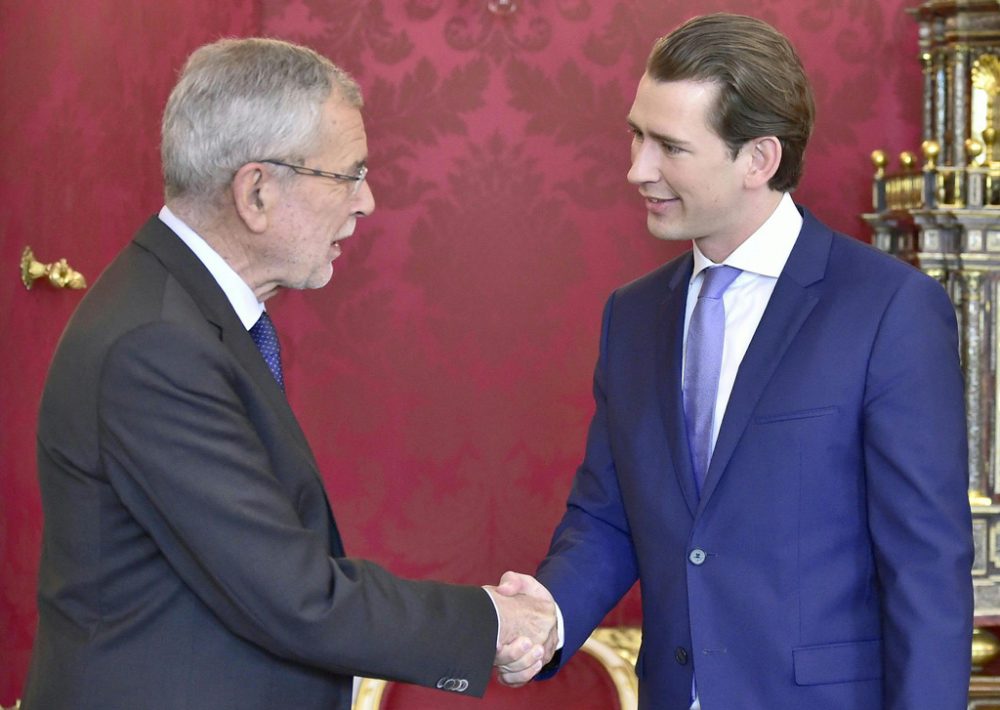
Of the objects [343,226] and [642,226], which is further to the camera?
[642,226]

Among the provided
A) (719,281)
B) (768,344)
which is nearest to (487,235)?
(719,281)

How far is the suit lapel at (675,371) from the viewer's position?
2186mm

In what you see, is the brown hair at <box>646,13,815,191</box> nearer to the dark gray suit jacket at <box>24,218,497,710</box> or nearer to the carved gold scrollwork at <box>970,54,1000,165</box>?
the dark gray suit jacket at <box>24,218,497,710</box>

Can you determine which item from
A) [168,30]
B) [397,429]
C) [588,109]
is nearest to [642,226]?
[588,109]

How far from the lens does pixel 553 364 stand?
4223 millimetres

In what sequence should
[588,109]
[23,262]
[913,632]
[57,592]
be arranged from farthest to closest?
[588,109] → [23,262] → [913,632] → [57,592]

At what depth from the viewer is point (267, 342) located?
2.07 m

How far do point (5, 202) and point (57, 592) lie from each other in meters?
1.90

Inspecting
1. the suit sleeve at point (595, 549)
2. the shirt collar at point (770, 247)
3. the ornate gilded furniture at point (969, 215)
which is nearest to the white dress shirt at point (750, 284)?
the shirt collar at point (770, 247)

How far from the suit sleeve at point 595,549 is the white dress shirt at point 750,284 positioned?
0.94 feet

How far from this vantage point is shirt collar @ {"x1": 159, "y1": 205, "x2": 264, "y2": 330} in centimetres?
197

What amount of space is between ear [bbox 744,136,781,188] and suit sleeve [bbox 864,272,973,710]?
0.31m

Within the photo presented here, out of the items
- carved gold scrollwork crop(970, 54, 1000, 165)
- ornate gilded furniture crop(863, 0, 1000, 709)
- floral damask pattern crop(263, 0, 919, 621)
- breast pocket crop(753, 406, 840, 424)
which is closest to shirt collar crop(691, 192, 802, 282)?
breast pocket crop(753, 406, 840, 424)

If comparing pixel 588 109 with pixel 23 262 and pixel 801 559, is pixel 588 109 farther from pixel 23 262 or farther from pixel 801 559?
pixel 801 559
